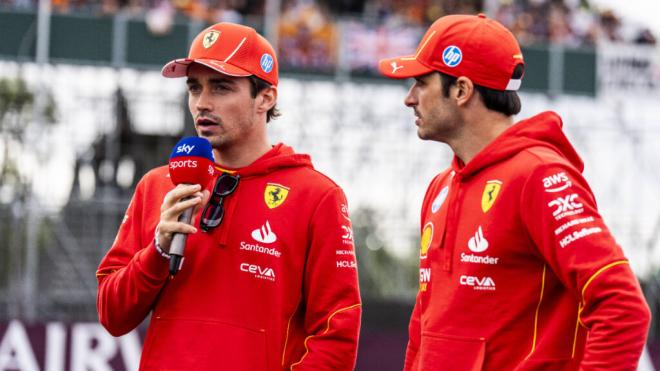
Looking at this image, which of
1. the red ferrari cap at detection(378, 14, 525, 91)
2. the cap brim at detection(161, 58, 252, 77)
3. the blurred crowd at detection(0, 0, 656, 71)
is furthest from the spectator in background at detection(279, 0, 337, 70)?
the red ferrari cap at detection(378, 14, 525, 91)

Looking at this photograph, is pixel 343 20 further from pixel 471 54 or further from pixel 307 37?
pixel 471 54

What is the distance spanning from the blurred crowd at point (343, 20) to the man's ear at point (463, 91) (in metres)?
13.4

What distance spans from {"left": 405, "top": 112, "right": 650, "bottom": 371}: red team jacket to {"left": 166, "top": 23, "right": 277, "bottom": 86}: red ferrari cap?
937 mm

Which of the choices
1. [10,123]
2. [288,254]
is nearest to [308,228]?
[288,254]

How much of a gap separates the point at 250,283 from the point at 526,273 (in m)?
1.04

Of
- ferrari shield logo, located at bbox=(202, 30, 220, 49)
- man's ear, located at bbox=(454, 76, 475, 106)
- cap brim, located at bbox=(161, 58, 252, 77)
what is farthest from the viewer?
ferrari shield logo, located at bbox=(202, 30, 220, 49)

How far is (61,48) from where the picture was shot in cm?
1717

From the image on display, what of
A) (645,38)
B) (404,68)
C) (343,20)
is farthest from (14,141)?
(404,68)

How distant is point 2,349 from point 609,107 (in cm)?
1218

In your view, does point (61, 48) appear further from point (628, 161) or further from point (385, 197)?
point (628, 161)

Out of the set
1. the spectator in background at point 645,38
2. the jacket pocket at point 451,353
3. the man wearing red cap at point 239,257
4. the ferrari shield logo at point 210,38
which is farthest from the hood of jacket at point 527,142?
the spectator in background at point 645,38

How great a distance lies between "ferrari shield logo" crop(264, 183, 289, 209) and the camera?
4.75 meters

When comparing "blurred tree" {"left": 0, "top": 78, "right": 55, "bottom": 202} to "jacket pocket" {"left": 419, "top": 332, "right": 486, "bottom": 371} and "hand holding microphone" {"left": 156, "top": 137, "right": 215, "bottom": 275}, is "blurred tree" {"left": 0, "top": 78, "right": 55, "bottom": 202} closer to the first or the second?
"hand holding microphone" {"left": 156, "top": 137, "right": 215, "bottom": 275}

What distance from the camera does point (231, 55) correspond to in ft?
15.8
